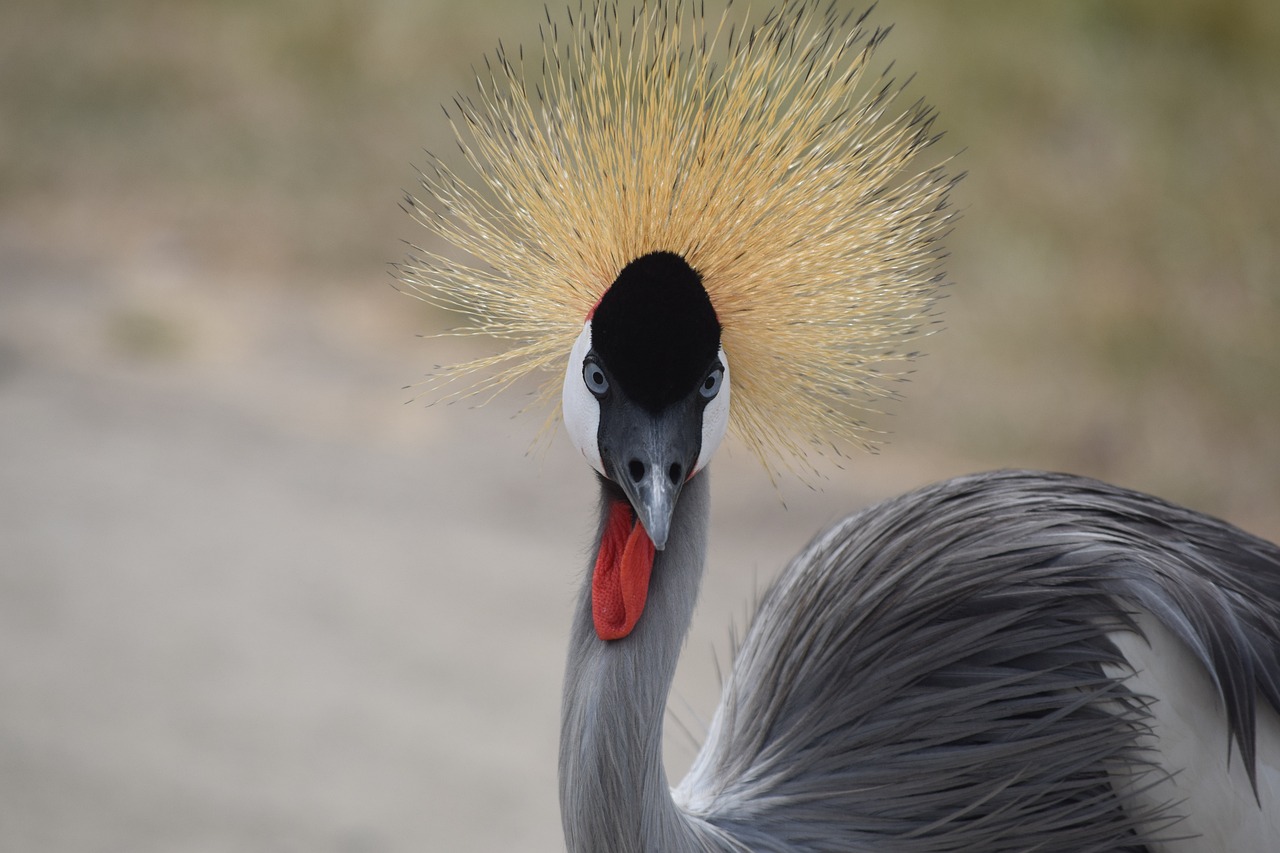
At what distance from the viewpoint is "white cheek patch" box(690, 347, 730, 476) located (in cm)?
105

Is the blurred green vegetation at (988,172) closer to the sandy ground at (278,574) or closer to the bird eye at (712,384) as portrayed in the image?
the sandy ground at (278,574)

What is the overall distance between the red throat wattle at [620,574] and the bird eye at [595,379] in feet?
0.36

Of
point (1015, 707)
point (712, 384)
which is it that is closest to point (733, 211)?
point (712, 384)

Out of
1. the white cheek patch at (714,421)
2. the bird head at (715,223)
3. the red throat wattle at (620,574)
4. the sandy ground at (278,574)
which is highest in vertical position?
the sandy ground at (278,574)

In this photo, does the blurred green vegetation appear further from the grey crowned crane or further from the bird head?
the bird head

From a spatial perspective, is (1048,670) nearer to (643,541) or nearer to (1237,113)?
(643,541)

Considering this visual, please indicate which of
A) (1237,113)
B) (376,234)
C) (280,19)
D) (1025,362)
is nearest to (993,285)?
(1025,362)

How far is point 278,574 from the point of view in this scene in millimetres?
2699

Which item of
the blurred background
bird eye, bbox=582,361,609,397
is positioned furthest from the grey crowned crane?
the blurred background

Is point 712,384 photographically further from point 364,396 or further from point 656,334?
point 364,396

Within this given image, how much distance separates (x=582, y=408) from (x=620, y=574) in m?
0.14

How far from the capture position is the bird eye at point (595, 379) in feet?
3.38

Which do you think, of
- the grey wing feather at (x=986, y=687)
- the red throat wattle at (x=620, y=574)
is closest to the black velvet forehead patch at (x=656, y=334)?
the red throat wattle at (x=620, y=574)

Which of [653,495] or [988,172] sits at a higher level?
[988,172]
